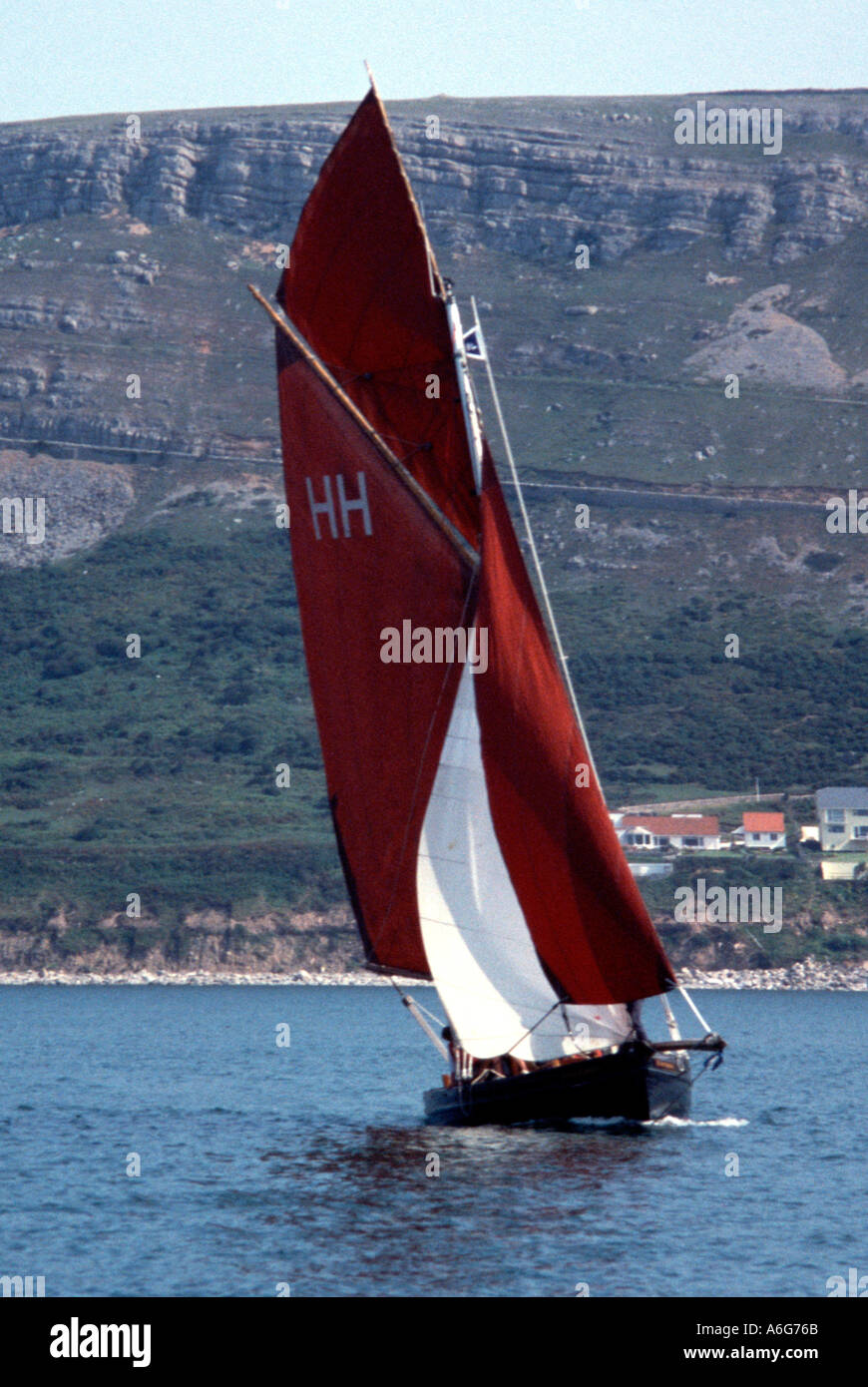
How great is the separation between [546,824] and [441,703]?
3.12 meters

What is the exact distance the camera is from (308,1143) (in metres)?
41.8

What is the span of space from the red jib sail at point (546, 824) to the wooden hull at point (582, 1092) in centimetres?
225

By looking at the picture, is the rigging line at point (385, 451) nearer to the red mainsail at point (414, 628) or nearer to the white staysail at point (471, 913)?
the red mainsail at point (414, 628)

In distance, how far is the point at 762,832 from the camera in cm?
11819

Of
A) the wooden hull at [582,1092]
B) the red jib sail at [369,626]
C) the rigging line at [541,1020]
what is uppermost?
A: the red jib sail at [369,626]

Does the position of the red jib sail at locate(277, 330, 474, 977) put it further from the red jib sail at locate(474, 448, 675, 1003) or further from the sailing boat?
the red jib sail at locate(474, 448, 675, 1003)

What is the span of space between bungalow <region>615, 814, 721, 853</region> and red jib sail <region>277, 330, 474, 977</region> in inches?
A: 3048

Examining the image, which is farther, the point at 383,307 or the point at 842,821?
the point at 842,821

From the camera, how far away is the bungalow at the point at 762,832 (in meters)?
118

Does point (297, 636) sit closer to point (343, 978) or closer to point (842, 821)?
point (343, 978)

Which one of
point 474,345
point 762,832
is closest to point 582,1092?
point 474,345

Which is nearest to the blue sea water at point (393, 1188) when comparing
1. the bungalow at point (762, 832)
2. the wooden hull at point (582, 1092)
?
the wooden hull at point (582, 1092)
